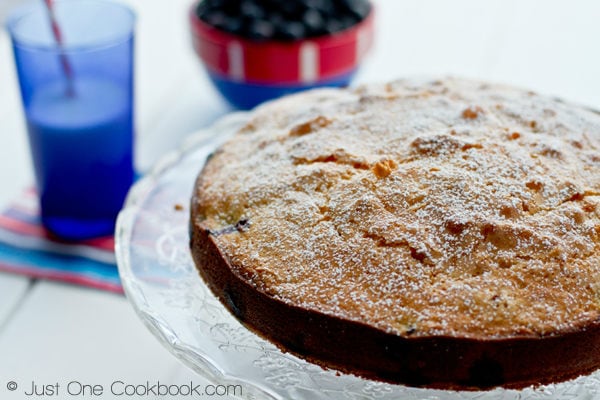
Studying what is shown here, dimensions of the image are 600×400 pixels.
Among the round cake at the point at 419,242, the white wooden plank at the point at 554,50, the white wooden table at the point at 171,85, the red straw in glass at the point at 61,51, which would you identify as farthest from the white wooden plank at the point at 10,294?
the white wooden plank at the point at 554,50

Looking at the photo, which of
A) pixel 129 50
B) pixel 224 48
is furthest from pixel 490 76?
pixel 129 50

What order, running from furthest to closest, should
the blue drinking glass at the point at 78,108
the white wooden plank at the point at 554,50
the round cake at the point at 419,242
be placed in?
the white wooden plank at the point at 554,50 < the blue drinking glass at the point at 78,108 < the round cake at the point at 419,242

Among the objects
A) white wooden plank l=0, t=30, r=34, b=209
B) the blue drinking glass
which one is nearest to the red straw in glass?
the blue drinking glass

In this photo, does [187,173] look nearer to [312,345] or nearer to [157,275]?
[157,275]

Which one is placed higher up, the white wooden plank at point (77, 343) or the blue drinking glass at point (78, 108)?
the blue drinking glass at point (78, 108)

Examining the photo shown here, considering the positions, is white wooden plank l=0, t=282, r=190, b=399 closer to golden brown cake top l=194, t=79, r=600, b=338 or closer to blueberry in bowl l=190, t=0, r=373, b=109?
golden brown cake top l=194, t=79, r=600, b=338

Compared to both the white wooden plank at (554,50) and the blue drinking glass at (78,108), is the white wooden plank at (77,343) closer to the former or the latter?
the blue drinking glass at (78,108)

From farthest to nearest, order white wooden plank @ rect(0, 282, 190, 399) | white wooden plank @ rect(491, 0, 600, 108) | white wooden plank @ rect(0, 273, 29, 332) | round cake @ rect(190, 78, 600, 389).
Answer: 1. white wooden plank @ rect(491, 0, 600, 108)
2. white wooden plank @ rect(0, 273, 29, 332)
3. white wooden plank @ rect(0, 282, 190, 399)
4. round cake @ rect(190, 78, 600, 389)
